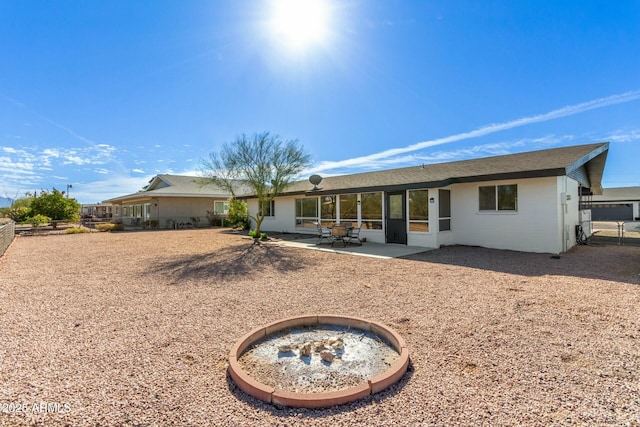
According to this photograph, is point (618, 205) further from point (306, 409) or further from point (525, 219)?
point (306, 409)

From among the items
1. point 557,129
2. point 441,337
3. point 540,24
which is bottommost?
point 441,337

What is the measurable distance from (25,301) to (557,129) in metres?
22.0

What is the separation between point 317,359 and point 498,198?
1021cm

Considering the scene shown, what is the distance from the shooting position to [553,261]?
853 centimetres

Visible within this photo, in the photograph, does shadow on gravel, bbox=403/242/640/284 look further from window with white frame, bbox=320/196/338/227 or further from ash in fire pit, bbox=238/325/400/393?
window with white frame, bbox=320/196/338/227

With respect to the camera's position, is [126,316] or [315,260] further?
[315,260]

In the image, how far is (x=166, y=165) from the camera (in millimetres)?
29453

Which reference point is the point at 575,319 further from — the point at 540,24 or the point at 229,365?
the point at 540,24

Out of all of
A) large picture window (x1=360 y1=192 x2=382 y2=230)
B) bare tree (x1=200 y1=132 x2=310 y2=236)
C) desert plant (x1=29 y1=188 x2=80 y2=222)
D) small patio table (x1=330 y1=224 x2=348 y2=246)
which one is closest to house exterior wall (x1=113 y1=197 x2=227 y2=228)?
desert plant (x1=29 y1=188 x2=80 y2=222)

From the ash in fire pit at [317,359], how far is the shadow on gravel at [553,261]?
221 inches

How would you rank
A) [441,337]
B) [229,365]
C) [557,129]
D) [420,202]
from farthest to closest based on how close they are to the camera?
[557,129] → [420,202] → [441,337] → [229,365]

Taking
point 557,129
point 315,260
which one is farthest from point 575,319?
point 557,129

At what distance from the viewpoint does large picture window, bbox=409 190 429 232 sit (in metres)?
11.6

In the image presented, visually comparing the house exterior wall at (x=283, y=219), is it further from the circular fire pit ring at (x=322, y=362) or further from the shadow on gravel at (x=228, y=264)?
the circular fire pit ring at (x=322, y=362)
